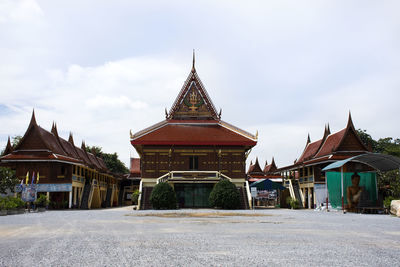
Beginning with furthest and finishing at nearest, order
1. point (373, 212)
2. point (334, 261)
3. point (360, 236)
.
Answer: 1. point (373, 212)
2. point (360, 236)
3. point (334, 261)

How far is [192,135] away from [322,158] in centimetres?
1185

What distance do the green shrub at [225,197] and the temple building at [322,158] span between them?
29.0 ft

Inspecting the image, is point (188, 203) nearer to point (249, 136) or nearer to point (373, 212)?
point (249, 136)

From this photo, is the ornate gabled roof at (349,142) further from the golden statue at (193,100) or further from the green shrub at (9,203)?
the green shrub at (9,203)

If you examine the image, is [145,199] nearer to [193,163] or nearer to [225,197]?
[193,163]

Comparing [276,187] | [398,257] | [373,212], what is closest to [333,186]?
[373,212]

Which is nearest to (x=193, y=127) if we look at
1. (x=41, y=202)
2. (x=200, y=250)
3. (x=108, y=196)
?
(x=41, y=202)

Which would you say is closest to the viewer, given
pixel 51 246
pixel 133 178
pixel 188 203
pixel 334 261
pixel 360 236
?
pixel 334 261

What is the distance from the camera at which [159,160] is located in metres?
34.9

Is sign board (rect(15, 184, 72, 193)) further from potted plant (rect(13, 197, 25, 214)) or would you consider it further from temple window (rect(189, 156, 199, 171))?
temple window (rect(189, 156, 199, 171))

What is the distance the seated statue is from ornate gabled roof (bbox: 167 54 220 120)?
1633cm

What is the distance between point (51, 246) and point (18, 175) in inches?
1156

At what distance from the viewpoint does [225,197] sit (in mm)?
29750

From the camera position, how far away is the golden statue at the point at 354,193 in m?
25.3
